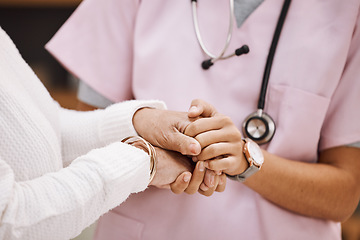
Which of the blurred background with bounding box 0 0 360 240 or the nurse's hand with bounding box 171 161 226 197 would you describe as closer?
the nurse's hand with bounding box 171 161 226 197

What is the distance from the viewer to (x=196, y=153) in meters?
0.66

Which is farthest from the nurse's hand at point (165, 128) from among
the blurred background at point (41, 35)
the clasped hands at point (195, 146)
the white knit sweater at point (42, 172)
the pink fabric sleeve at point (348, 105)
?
the blurred background at point (41, 35)

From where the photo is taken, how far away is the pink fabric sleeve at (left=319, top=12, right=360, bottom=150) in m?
0.76

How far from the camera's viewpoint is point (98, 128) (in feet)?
2.51

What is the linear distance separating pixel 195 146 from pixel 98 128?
23cm

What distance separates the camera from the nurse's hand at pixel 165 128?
Answer: 677mm

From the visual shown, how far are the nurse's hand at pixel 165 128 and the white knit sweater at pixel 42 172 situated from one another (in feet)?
0.34

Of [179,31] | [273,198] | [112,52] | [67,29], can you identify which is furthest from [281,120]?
[67,29]

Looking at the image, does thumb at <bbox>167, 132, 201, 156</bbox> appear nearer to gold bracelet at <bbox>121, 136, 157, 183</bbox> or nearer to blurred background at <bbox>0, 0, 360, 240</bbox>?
gold bracelet at <bbox>121, 136, 157, 183</bbox>

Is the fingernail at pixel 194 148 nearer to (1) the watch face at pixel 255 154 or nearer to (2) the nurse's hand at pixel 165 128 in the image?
(2) the nurse's hand at pixel 165 128

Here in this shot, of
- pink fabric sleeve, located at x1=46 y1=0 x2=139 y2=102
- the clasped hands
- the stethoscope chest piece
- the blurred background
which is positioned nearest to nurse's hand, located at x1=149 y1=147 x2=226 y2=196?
the clasped hands

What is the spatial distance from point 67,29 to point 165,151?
1.40ft

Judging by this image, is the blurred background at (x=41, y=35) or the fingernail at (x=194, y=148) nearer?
the fingernail at (x=194, y=148)

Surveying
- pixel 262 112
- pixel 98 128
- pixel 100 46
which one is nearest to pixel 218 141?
pixel 262 112
